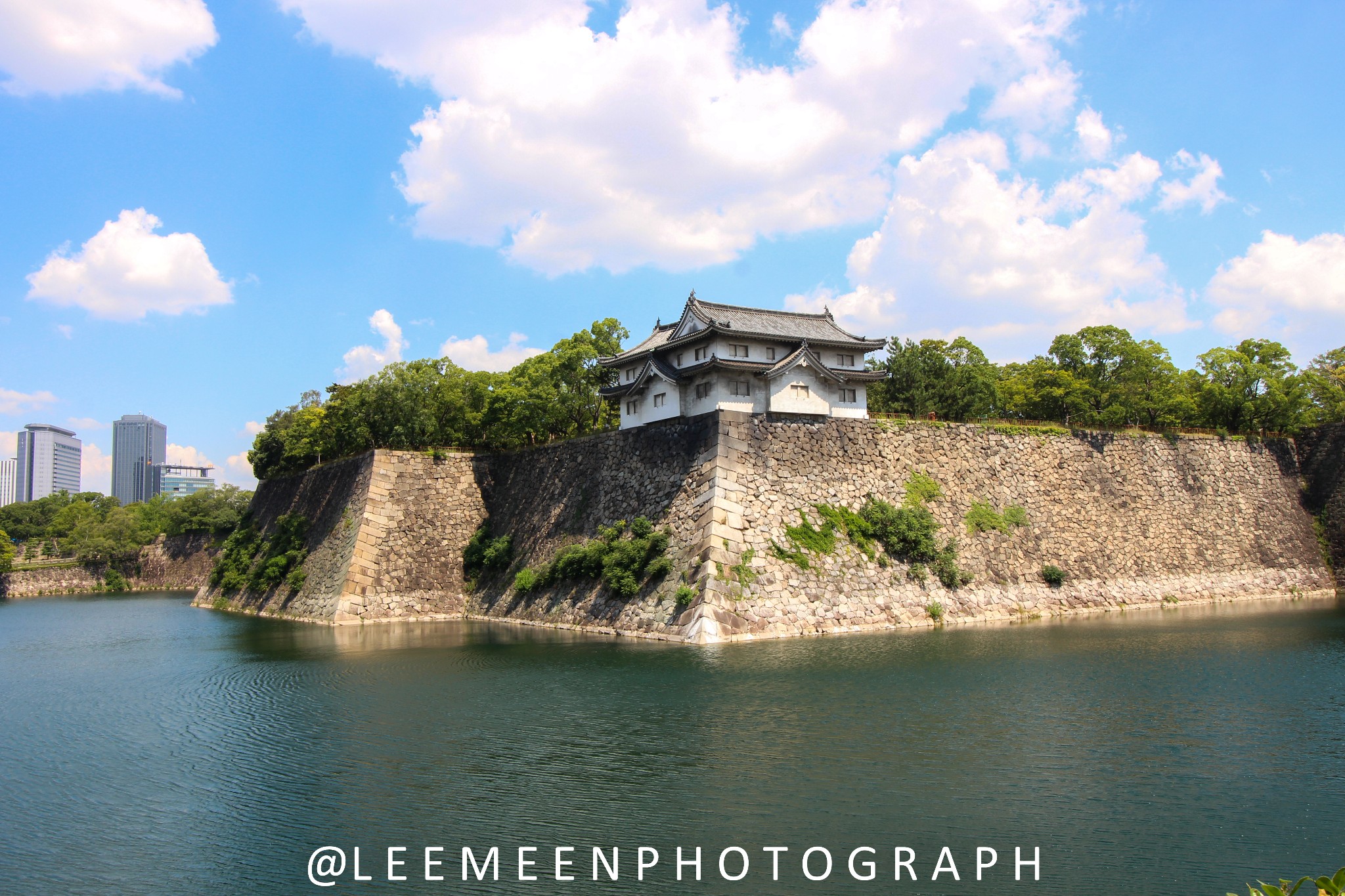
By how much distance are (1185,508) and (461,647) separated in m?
34.8

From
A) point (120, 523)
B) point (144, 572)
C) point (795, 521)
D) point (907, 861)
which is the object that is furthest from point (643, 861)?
point (120, 523)

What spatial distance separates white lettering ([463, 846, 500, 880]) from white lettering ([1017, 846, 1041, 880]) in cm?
663

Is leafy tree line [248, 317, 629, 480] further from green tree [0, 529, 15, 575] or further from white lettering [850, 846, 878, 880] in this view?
green tree [0, 529, 15, 575]

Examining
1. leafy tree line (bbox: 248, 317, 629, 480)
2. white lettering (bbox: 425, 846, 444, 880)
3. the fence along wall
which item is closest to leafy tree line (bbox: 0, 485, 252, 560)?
leafy tree line (bbox: 248, 317, 629, 480)

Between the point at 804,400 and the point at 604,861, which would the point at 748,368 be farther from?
the point at 604,861

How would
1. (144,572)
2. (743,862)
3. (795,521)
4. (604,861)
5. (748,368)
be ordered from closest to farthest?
(743,862) → (604,861) → (795,521) → (748,368) → (144,572)

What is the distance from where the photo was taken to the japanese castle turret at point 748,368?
32125 millimetres

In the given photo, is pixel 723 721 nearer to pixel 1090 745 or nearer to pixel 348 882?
pixel 1090 745

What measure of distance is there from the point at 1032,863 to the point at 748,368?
2310 centimetres

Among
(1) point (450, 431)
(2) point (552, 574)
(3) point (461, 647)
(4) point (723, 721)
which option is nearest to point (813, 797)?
(4) point (723, 721)

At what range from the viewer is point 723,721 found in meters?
16.8

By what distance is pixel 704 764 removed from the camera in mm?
14461

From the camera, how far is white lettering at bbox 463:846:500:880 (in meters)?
10.5

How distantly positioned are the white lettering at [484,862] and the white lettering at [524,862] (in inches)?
10.3
